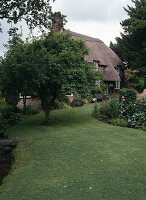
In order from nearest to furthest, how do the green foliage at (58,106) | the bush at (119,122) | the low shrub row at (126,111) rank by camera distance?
the low shrub row at (126,111)
the bush at (119,122)
the green foliage at (58,106)

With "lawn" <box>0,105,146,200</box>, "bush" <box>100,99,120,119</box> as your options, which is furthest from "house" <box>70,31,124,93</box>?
"lawn" <box>0,105,146,200</box>

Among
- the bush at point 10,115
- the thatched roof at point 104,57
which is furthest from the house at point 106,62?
the bush at point 10,115

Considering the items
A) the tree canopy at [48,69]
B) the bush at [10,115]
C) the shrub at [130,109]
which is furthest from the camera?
the bush at [10,115]

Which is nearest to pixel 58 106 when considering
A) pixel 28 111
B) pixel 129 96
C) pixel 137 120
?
pixel 28 111

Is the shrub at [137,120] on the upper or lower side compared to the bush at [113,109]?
lower

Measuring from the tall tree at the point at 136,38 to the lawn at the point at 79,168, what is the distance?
77.2ft

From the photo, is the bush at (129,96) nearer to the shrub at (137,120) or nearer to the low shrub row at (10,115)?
the shrub at (137,120)

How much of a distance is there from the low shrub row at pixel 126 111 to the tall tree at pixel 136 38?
1760 cm

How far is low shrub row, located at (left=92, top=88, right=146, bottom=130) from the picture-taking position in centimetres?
1528

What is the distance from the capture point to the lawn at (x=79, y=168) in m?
5.56

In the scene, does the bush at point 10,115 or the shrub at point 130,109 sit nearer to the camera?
the shrub at point 130,109

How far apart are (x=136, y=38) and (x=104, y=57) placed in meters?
5.48

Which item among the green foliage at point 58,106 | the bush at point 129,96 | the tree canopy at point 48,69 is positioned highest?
the tree canopy at point 48,69

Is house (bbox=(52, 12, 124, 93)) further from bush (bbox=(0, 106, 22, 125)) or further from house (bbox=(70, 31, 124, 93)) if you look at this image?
bush (bbox=(0, 106, 22, 125))
